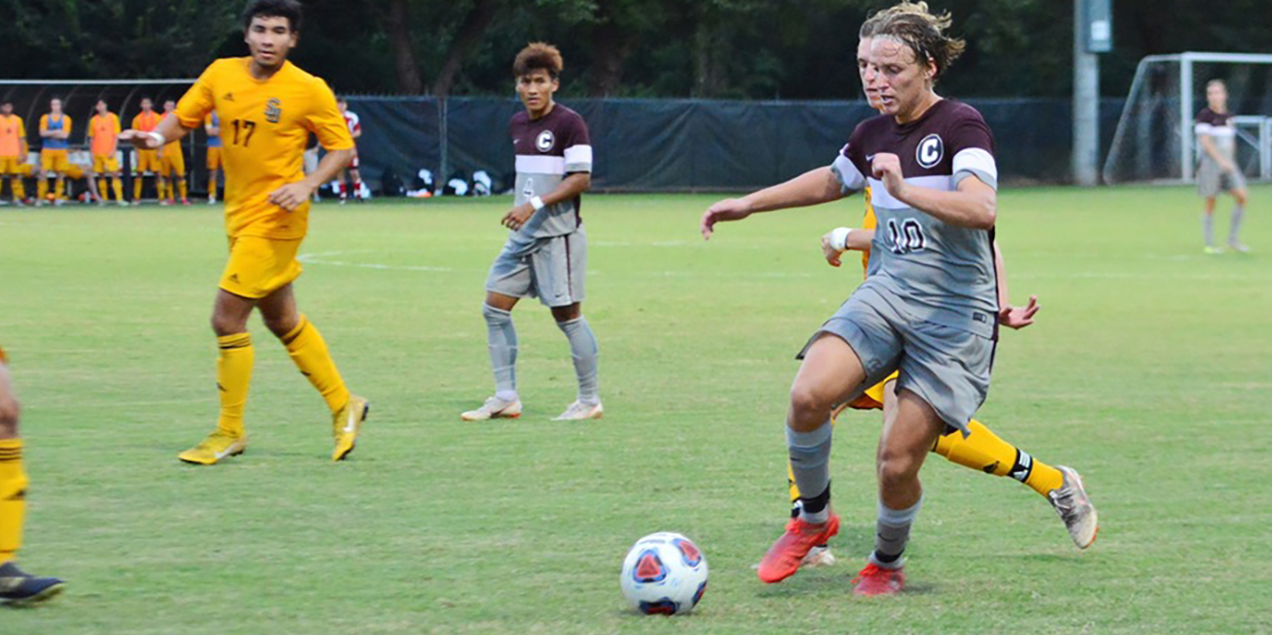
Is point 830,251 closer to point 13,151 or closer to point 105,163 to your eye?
point 13,151

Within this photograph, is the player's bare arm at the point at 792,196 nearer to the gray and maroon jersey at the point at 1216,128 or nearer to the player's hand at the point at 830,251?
the player's hand at the point at 830,251

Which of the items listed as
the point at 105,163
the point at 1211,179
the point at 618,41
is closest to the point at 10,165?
the point at 105,163

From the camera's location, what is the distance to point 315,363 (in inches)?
338

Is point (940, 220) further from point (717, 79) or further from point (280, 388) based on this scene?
point (717, 79)

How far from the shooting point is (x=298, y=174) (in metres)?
8.52

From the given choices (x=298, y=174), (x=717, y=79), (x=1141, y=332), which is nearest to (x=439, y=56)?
(x=717, y=79)

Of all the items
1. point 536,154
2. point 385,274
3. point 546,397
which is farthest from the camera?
point 385,274

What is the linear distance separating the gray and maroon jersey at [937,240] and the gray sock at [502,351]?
13.9 ft

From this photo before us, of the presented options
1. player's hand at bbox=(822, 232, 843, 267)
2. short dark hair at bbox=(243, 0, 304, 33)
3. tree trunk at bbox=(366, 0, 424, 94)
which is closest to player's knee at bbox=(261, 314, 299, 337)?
short dark hair at bbox=(243, 0, 304, 33)

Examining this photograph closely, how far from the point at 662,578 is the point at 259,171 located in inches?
144

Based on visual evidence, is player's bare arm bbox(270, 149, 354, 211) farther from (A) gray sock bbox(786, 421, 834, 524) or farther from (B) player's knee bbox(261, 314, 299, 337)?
(A) gray sock bbox(786, 421, 834, 524)

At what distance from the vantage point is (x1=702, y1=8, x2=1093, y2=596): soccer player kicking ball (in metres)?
5.66

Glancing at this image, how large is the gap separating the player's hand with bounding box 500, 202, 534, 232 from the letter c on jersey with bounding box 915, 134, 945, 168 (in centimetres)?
417

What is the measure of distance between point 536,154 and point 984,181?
4.75 metres
